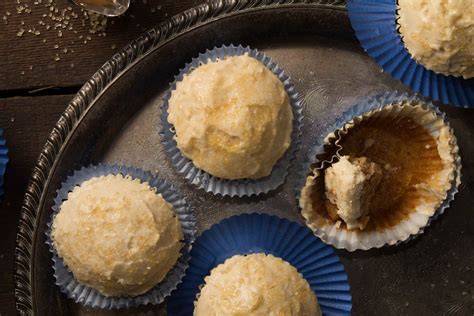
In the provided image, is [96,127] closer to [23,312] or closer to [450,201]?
[23,312]

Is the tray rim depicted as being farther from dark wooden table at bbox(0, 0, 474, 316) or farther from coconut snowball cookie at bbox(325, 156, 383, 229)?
coconut snowball cookie at bbox(325, 156, 383, 229)

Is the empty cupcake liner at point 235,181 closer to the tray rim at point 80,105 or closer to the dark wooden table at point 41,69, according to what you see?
the tray rim at point 80,105

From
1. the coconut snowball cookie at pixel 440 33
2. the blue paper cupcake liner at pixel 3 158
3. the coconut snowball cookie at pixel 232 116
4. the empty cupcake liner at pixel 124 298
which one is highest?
the coconut snowball cookie at pixel 440 33

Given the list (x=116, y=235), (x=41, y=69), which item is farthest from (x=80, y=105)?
(x=116, y=235)

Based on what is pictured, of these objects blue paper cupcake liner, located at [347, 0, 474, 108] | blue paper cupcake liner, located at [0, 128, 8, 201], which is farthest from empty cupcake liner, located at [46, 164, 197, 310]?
blue paper cupcake liner, located at [347, 0, 474, 108]

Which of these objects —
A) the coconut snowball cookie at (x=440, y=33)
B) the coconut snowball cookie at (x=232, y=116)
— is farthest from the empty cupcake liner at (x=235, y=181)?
the coconut snowball cookie at (x=440, y=33)

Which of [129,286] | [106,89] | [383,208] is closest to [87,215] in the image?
[129,286]
